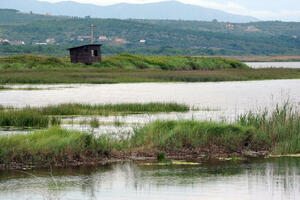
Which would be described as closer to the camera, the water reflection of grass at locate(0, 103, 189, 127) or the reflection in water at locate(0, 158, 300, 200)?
the reflection in water at locate(0, 158, 300, 200)

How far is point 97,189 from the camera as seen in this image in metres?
15.2

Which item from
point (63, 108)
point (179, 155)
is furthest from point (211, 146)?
point (63, 108)

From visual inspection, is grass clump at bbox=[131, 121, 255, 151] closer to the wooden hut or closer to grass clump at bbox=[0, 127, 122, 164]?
grass clump at bbox=[0, 127, 122, 164]

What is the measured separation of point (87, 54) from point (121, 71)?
6.36 m

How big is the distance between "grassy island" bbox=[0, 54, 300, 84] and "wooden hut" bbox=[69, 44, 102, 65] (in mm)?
1245

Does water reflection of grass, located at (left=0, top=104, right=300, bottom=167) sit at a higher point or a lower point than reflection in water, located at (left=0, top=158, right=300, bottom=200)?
higher

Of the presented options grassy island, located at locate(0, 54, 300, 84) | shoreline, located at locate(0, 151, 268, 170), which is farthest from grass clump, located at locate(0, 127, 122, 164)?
grassy island, located at locate(0, 54, 300, 84)

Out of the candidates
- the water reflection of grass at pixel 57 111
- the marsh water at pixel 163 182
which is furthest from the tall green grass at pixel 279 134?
the water reflection of grass at pixel 57 111

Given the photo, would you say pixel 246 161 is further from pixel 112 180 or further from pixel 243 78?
pixel 243 78

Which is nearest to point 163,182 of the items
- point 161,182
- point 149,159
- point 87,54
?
point 161,182

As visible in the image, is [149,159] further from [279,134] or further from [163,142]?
[279,134]

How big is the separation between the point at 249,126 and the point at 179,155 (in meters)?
3.34

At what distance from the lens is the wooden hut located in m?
82.4

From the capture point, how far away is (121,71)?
80438 millimetres
